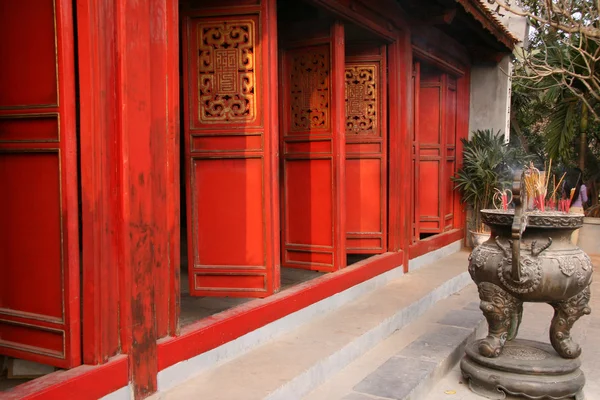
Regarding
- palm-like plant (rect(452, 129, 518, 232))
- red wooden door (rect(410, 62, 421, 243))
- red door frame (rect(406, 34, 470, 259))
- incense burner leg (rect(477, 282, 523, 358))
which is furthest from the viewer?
palm-like plant (rect(452, 129, 518, 232))

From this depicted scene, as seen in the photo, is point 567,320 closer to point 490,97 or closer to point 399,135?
point 399,135

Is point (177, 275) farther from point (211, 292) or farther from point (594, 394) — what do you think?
point (594, 394)

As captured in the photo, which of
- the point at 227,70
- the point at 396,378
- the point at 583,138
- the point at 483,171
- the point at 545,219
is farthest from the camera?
the point at 583,138

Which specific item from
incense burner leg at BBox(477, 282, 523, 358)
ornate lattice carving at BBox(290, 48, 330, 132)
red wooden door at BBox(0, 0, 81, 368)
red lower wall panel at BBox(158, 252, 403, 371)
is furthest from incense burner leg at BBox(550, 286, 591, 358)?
red wooden door at BBox(0, 0, 81, 368)

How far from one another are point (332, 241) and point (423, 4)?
3073 millimetres

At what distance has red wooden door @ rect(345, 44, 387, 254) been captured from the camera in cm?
663

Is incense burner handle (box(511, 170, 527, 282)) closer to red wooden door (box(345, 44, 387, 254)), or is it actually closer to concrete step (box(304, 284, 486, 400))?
concrete step (box(304, 284, 486, 400))

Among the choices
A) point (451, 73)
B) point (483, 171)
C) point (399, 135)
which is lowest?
point (483, 171)

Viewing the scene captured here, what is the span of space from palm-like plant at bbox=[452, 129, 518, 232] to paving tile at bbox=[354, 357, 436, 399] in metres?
5.32

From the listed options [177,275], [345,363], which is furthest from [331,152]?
[177,275]

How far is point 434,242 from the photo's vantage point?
809 cm

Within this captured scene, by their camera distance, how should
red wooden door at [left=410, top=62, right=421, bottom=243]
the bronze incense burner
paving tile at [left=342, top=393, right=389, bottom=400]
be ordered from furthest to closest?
1. red wooden door at [left=410, top=62, right=421, bottom=243]
2. the bronze incense burner
3. paving tile at [left=342, top=393, right=389, bottom=400]

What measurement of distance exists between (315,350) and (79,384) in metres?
1.75

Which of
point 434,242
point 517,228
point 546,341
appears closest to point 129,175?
point 517,228
